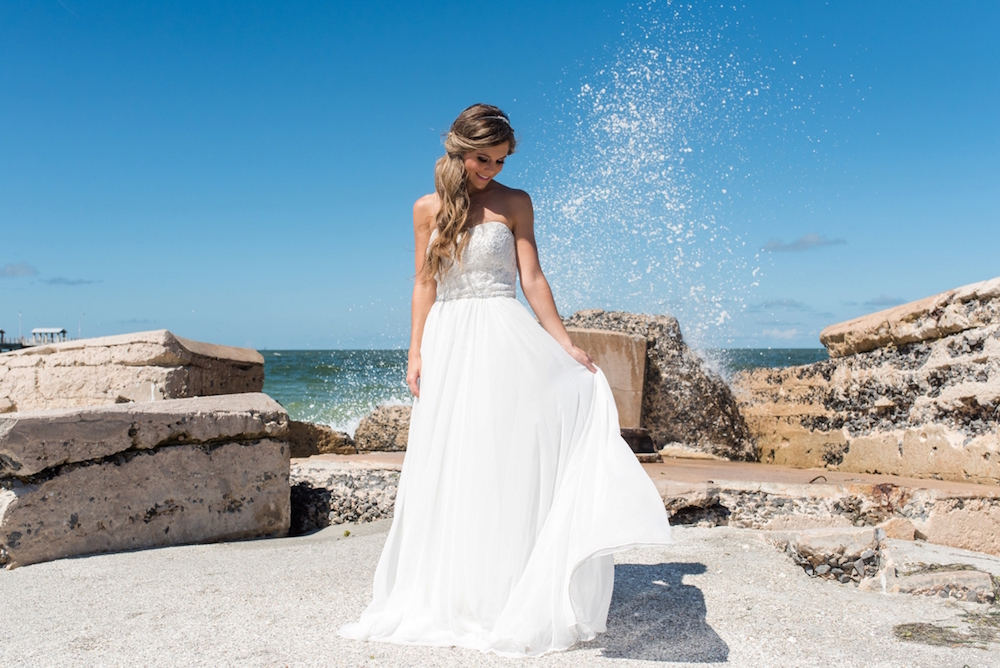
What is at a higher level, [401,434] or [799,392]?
[799,392]

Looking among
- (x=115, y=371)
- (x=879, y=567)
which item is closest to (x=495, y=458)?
(x=879, y=567)

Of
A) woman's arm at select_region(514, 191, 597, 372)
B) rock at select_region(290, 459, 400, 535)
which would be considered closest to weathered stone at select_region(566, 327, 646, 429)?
rock at select_region(290, 459, 400, 535)

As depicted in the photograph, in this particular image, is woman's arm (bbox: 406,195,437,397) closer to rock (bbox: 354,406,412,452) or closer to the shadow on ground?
the shadow on ground

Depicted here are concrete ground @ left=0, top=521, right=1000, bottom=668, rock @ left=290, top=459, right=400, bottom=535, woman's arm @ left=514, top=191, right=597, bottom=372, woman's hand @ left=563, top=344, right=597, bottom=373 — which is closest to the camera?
concrete ground @ left=0, top=521, right=1000, bottom=668

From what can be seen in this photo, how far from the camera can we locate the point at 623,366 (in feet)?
23.0

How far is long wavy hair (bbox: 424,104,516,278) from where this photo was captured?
3033 mm

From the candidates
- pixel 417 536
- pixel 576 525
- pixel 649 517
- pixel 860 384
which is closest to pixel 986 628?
pixel 649 517

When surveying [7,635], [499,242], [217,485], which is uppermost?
[499,242]

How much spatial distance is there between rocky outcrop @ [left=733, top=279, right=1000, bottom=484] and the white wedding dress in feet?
10.4

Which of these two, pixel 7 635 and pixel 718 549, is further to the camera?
pixel 718 549

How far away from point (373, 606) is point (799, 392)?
16.6 ft

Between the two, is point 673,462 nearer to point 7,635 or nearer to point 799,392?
point 799,392

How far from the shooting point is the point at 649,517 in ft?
8.39

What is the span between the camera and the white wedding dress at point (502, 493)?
8.62 feet
